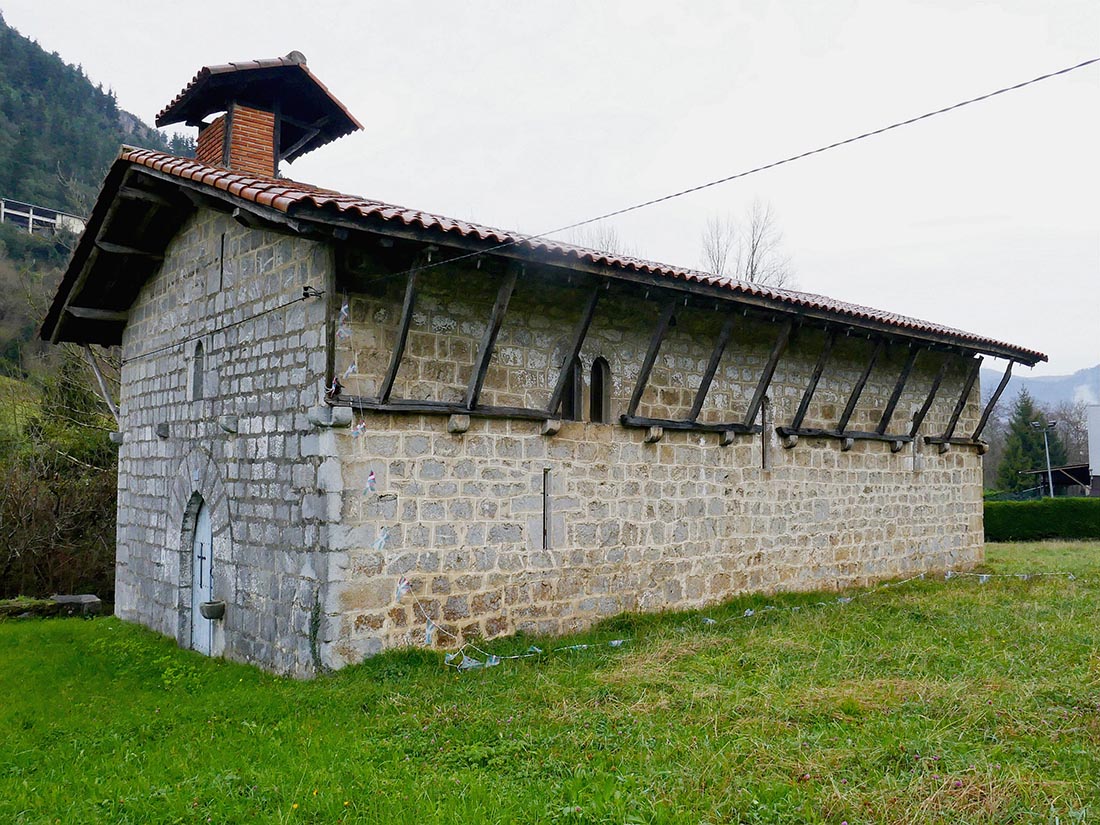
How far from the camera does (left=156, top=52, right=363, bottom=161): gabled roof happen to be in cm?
1084

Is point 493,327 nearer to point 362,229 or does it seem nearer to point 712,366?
point 362,229

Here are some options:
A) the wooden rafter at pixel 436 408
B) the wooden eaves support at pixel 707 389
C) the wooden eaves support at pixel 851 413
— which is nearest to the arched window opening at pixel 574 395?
the wooden eaves support at pixel 707 389

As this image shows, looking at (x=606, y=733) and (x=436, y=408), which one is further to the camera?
(x=436, y=408)

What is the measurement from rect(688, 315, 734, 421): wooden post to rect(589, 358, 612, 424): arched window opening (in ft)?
3.62

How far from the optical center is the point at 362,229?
22.0 feet

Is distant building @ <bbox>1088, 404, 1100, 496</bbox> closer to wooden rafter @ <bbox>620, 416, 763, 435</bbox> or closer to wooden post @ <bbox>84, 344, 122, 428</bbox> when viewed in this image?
wooden rafter @ <bbox>620, 416, 763, 435</bbox>

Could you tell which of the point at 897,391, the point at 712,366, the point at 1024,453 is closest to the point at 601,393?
the point at 712,366

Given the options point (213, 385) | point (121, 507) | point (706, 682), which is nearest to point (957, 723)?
point (706, 682)

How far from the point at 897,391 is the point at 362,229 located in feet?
27.3

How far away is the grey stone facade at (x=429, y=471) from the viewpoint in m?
7.38

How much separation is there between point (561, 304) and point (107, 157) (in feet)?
110

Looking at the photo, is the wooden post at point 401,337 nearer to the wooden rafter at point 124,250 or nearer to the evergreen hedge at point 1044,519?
the wooden rafter at point 124,250

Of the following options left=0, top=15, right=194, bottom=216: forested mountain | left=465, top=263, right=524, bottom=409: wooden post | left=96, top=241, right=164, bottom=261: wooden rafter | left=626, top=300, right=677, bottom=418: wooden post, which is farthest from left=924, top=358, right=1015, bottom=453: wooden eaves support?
left=0, top=15, right=194, bottom=216: forested mountain

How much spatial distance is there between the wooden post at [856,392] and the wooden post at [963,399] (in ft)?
8.55
